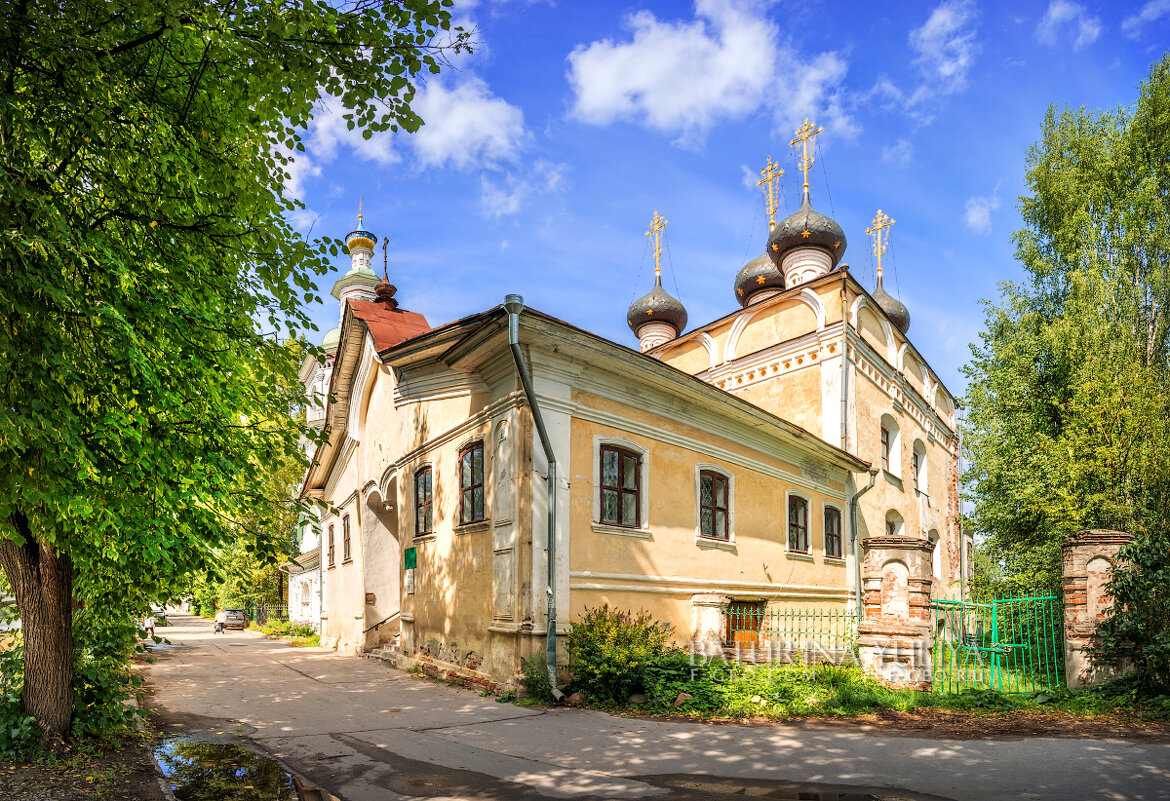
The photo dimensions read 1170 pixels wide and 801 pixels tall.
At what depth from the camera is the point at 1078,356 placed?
18.1 m

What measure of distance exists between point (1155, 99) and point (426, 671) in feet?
69.9

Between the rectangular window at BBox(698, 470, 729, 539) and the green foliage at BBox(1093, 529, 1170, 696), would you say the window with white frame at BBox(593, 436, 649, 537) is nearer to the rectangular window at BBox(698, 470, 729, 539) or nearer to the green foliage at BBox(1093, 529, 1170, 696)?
the rectangular window at BBox(698, 470, 729, 539)

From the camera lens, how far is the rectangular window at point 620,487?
11.5 metres

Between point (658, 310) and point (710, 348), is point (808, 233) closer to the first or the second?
point (710, 348)

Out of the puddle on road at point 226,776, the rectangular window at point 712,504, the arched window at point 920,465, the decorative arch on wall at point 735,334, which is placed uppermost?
the decorative arch on wall at point 735,334

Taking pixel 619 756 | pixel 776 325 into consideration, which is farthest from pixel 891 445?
pixel 619 756

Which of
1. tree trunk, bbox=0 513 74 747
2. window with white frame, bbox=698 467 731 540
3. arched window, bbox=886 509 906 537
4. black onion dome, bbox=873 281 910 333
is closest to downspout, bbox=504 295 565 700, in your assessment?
window with white frame, bbox=698 467 731 540

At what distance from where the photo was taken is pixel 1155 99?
18906mm

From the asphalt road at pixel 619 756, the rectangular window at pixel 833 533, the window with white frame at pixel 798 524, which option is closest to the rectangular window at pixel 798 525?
the window with white frame at pixel 798 524

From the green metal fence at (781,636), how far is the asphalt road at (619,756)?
12.7ft

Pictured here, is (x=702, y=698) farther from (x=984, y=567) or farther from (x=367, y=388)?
(x=984, y=567)

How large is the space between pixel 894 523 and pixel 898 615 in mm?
13075

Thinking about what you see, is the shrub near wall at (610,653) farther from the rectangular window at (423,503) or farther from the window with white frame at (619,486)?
the rectangular window at (423,503)

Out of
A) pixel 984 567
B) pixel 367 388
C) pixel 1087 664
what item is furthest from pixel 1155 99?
pixel 367 388
